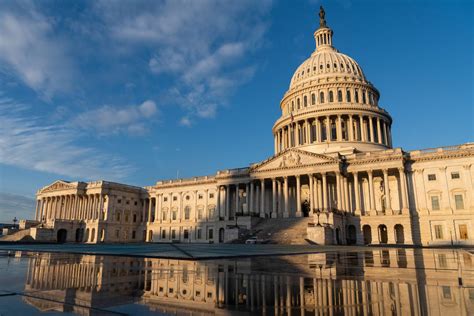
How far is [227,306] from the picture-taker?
16.6ft

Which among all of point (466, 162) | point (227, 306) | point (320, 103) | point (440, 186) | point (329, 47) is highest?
point (329, 47)

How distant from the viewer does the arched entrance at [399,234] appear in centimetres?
5564

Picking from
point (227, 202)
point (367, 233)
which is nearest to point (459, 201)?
point (367, 233)

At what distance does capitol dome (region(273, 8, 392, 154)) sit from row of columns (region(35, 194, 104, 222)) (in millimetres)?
52669

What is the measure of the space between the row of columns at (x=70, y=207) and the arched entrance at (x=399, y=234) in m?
71.4

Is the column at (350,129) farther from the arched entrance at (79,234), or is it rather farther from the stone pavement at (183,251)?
the arched entrance at (79,234)

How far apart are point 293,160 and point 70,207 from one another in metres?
68.6

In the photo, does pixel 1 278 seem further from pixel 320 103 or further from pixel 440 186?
pixel 320 103

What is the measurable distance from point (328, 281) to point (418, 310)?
3148 mm

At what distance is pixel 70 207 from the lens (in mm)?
95062

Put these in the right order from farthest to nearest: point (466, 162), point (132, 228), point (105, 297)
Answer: point (132, 228) < point (466, 162) < point (105, 297)

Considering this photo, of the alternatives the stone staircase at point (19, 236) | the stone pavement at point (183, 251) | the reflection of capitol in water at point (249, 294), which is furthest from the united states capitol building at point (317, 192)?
the reflection of capitol in water at point (249, 294)

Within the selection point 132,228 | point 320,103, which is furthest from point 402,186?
point 132,228

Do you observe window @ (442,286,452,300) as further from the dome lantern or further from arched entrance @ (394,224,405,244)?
the dome lantern
